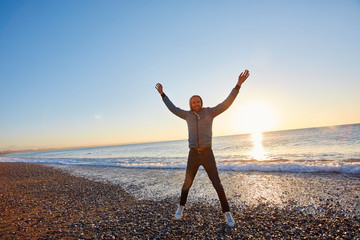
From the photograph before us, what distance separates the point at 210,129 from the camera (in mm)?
4750

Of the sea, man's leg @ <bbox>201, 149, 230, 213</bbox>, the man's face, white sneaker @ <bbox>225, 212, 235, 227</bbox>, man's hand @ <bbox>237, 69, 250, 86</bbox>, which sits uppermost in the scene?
man's hand @ <bbox>237, 69, 250, 86</bbox>

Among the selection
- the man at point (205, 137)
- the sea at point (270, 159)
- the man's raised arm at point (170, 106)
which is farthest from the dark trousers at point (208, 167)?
the sea at point (270, 159)

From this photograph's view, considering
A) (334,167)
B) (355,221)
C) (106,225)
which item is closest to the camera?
(355,221)

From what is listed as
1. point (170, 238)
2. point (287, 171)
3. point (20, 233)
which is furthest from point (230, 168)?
point (20, 233)

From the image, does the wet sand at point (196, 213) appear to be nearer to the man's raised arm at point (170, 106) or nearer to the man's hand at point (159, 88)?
the man's raised arm at point (170, 106)

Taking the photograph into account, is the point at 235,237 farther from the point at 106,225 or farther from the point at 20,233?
the point at 20,233

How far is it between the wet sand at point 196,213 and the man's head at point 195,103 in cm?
308

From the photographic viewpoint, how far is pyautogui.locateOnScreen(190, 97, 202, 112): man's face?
488cm

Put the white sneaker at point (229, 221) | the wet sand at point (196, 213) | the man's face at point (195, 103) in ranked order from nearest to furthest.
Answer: the wet sand at point (196, 213) → the white sneaker at point (229, 221) → the man's face at point (195, 103)

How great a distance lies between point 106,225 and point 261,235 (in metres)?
4.09

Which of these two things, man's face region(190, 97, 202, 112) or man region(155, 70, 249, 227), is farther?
man's face region(190, 97, 202, 112)

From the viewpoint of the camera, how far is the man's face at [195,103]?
4.88 m

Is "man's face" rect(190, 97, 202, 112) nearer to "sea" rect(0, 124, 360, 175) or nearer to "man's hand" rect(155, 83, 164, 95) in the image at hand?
"man's hand" rect(155, 83, 164, 95)

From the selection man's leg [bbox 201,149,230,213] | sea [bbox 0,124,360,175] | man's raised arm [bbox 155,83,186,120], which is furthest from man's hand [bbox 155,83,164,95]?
sea [bbox 0,124,360,175]
